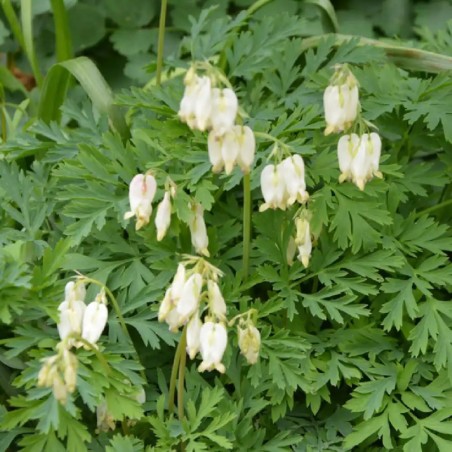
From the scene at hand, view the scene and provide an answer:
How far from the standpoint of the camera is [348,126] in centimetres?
171

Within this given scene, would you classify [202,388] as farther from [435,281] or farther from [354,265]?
[435,281]

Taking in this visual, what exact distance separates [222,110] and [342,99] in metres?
0.29

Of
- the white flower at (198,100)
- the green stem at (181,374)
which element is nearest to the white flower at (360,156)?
the white flower at (198,100)

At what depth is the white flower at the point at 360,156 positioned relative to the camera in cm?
171

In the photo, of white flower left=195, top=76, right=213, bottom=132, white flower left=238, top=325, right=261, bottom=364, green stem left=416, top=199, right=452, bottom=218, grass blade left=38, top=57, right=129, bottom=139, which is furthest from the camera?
grass blade left=38, top=57, right=129, bottom=139

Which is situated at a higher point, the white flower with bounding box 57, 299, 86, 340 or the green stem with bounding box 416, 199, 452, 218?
the white flower with bounding box 57, 299, 86, 340

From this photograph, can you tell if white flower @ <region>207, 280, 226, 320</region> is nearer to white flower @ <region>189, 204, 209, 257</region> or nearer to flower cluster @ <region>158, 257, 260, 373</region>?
flower cluster @ <region>158, 257, 260, 373</region>

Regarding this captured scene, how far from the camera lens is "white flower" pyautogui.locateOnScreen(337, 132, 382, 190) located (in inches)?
67.4

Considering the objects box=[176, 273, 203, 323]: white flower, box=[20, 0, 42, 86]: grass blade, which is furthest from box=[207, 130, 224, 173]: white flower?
box=[20, 0, 42, 86]: grass blade

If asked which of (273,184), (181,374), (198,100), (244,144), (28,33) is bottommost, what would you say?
(181,374)

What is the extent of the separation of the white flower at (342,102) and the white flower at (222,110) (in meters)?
0.25

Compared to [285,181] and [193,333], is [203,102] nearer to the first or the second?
[285,181]

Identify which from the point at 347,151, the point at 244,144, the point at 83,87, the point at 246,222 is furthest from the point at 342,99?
the point at 83,87

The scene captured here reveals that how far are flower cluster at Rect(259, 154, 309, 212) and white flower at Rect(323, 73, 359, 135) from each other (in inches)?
4.5
